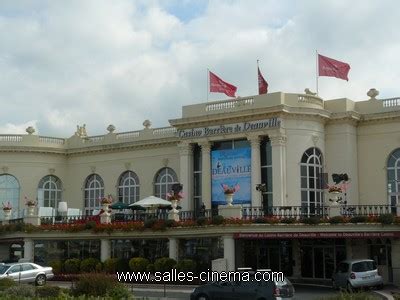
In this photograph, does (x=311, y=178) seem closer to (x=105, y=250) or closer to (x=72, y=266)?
(x=105, y=250)

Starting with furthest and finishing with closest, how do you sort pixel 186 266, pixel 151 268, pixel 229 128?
1. pixel 229 128
2. pixel 151 268
3. pixel 186 266

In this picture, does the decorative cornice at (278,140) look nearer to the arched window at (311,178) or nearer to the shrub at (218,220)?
the arched window at (311,178)

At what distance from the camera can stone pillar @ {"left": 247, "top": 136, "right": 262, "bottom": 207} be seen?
42031 mm

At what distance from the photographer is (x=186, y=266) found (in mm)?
36312

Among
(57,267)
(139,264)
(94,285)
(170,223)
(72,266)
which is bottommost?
(57,267)

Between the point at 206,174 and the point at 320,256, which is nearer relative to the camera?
the point at 320,256

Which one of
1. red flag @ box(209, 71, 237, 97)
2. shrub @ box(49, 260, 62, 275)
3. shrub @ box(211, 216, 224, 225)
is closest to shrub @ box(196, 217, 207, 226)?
shrub @ box(211, 216, 224, 225)

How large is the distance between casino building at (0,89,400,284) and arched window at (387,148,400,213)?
6 centimetres

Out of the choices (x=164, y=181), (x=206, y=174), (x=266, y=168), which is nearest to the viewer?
(x=266, y=168)

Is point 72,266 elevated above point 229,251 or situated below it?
below

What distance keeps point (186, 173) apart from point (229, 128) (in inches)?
182

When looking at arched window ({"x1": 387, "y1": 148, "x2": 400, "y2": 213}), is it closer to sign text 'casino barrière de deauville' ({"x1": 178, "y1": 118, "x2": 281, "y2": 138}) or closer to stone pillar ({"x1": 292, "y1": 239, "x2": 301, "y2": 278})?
stone pillar ({"x1": 292, "y1": 239, "x2": 301, "y2": 278})

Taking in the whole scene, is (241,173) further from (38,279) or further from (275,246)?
(38,279)

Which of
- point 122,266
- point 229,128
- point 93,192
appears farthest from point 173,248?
point 93,192
